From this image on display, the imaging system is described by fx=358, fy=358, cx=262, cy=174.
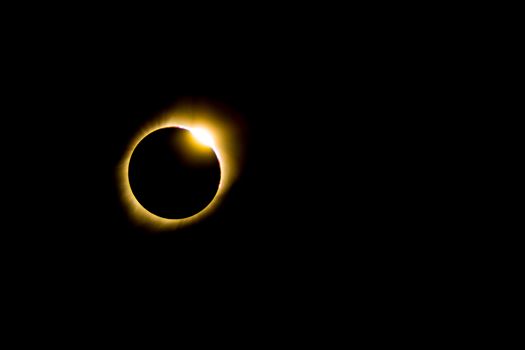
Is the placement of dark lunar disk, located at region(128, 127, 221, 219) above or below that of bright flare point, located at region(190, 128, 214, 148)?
below

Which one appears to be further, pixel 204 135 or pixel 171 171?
pixel 204 135

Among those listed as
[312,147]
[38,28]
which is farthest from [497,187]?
[38,28]

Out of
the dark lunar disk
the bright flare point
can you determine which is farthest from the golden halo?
the dark lunar disk

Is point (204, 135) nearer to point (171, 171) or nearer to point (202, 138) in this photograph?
point (202, 138)

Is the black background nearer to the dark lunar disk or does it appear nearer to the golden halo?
the golden halo

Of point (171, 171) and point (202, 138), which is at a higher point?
point (202, 138)

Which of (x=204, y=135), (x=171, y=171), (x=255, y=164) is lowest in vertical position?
(x=171, y=171)

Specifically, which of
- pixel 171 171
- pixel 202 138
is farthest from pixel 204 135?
pixel 171 171

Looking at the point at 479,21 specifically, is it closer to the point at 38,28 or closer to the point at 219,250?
the point at 219,250
